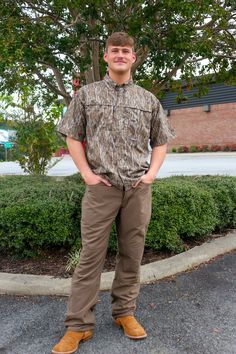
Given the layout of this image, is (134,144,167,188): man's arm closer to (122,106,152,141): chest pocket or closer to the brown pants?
the brown pants

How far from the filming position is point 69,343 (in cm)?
245

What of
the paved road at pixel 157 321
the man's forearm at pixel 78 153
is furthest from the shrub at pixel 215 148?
the man's forearm at pixel 78 153

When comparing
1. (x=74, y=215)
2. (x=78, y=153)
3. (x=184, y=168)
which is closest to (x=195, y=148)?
(x=184, y=168)

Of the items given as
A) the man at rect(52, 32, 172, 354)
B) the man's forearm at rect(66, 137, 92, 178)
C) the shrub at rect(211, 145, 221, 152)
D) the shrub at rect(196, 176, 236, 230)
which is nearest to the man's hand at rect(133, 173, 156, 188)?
the man at rect(52, 32, 172, 354)

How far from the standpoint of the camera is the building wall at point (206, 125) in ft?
105

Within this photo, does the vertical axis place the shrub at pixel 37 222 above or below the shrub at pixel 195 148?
above

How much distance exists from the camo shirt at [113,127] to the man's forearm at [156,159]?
0.06m

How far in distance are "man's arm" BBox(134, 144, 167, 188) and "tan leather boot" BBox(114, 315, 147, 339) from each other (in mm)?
956

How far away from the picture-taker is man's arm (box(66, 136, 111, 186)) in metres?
2.49

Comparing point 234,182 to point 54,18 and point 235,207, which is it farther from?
point 54,18

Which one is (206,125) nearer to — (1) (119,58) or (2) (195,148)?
(2) (195,148)

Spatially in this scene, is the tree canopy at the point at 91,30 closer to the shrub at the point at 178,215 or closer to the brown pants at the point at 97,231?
the shrub at the point at 178,215

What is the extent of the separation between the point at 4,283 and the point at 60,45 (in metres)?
2.49

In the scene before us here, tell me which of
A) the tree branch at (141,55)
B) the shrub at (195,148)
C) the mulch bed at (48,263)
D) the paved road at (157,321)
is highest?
the tree branch at (141,55)
